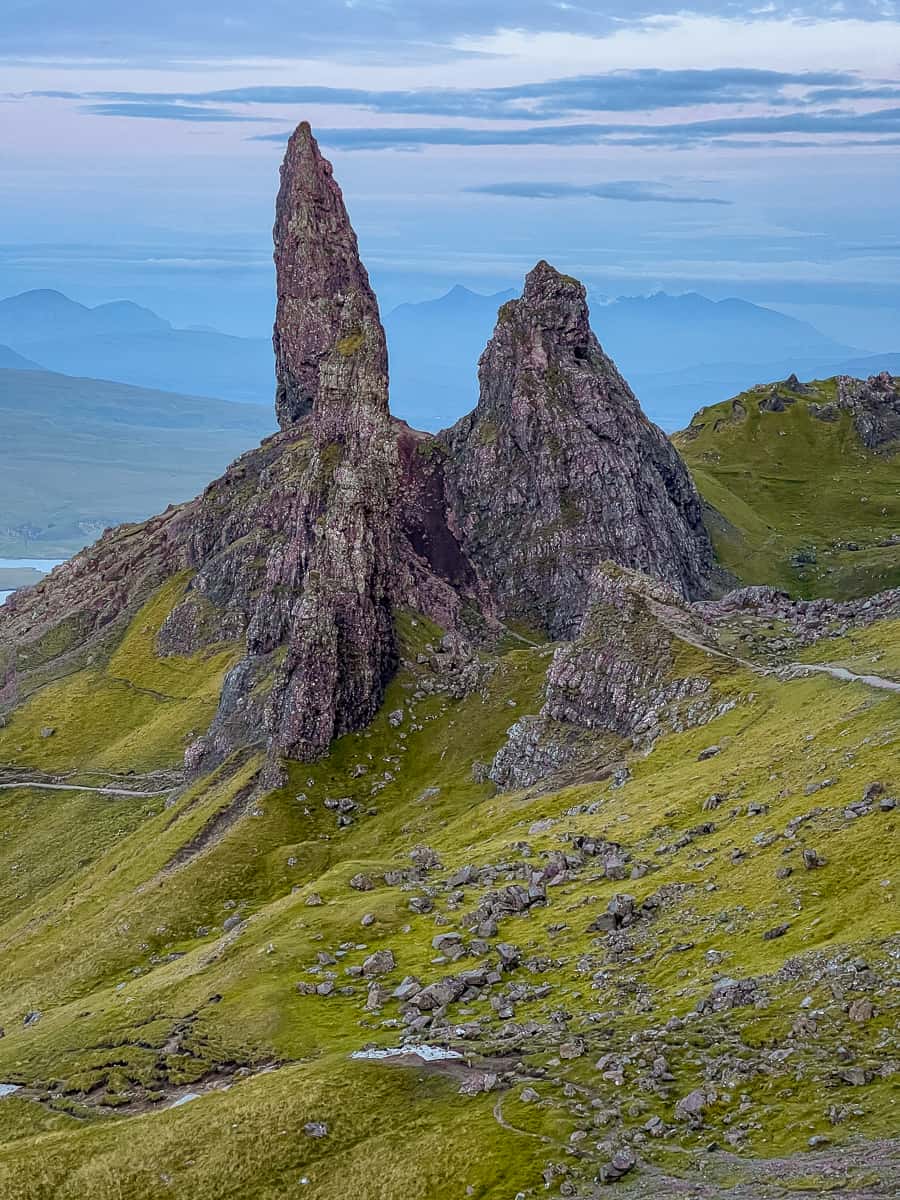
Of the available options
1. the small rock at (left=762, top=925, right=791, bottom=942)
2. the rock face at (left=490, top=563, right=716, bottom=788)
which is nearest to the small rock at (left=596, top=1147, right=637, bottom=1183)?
the small rock at (left=762, top=925, right=791, bottom=942)

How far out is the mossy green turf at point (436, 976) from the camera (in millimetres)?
69625

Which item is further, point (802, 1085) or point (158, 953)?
point (158, 953)

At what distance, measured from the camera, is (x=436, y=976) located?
97062 millimetres

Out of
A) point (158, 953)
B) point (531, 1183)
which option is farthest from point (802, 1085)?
point (158, 953)

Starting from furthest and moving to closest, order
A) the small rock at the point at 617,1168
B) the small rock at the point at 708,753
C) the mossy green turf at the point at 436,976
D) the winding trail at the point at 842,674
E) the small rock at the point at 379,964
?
the small rock at the point at 708,753 → the winding trail at the point at 842,674 → the small rock at the point at 379,964 → the mossy green turf at the point at 436,976 → the small rock at the point at 617,1168

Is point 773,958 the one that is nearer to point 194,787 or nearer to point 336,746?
point 336,746

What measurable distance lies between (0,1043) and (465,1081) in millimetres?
58233

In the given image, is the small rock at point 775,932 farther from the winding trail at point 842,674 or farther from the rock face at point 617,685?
the rock face at point 617,685

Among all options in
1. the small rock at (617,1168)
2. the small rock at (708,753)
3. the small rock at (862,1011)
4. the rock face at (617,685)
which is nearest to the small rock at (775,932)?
the small rock at (862,1011)

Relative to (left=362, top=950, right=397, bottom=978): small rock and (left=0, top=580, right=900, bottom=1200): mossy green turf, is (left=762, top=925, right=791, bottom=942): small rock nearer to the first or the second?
(left=0, top=580, right=900, bottom=1200): mossy green turf

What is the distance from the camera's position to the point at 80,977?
138000mm

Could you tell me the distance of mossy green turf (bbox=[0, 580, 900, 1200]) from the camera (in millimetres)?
69625

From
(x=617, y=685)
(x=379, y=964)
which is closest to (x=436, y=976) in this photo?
(x=379, y=964)

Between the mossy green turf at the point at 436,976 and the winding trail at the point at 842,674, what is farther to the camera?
the winding trail at the point at 842,674
